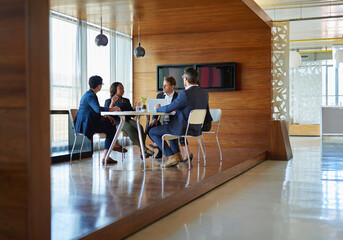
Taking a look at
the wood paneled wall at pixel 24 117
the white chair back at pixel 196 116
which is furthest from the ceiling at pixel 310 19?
the wood paneled wall at pixel 24 117

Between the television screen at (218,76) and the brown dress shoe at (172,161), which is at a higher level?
the television screen at (218,76)

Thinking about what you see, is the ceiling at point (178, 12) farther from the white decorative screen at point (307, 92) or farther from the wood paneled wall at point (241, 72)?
the white decorative screen at point (307, 92)

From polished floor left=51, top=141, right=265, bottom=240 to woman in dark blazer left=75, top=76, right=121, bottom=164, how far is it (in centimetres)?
47

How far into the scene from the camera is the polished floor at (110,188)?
2.93 m

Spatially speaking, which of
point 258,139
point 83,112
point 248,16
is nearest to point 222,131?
point 258,139

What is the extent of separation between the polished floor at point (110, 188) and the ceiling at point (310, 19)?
4954 mm

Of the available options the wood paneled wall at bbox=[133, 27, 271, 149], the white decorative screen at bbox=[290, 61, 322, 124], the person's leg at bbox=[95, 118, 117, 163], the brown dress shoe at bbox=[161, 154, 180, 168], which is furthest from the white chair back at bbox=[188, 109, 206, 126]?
the white decorative screen at bbox=[290, 61, 322, 124]

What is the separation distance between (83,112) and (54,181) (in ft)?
4.98

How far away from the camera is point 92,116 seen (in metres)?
6.00

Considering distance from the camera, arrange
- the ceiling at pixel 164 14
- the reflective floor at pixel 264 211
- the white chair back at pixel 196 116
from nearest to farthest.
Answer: the reflective floor at pixel 264 211 → the white chair back at pixel 196 116 → the ceiling at pixel 164 14

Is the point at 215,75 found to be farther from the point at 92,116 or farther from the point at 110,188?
the point at 110,188

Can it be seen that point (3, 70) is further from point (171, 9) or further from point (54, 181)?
point (171, 9)

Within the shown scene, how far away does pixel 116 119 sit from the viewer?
22.2 feet

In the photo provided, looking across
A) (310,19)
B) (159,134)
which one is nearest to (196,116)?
(159,134)
